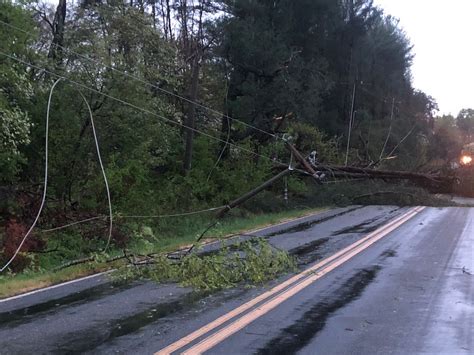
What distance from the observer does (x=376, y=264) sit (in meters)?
11.1

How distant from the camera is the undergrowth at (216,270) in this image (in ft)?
30.2

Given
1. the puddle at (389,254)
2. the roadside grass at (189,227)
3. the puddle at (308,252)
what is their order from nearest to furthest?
the roadside grass at (189,227), the puddle at (308,252), the puddle at (389,254)

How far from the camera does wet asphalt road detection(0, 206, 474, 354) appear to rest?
5.87m

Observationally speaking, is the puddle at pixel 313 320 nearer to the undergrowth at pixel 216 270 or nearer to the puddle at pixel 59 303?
the undergrowth at pixel 216 270

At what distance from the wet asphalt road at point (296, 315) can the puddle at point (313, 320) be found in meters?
0.01

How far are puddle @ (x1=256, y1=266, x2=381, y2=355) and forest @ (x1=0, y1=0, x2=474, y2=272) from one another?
6407mm

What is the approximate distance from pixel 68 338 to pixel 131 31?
17.8 meters

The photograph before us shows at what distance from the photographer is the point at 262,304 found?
7.62 m

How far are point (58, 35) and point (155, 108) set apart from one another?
4.18m

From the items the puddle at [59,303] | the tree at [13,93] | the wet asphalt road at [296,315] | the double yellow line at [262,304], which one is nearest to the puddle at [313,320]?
the wet asphalt road at [296,315]

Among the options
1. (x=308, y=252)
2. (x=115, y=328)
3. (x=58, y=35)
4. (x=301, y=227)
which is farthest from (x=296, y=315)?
(x=58, y=35)

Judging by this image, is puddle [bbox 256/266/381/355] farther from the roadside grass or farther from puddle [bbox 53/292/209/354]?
the roadside grass

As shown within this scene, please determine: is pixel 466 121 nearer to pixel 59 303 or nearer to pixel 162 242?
pixel 162 242

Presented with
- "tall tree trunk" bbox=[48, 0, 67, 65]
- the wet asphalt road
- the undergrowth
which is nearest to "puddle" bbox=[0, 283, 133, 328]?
Result: the wet asphalt road
